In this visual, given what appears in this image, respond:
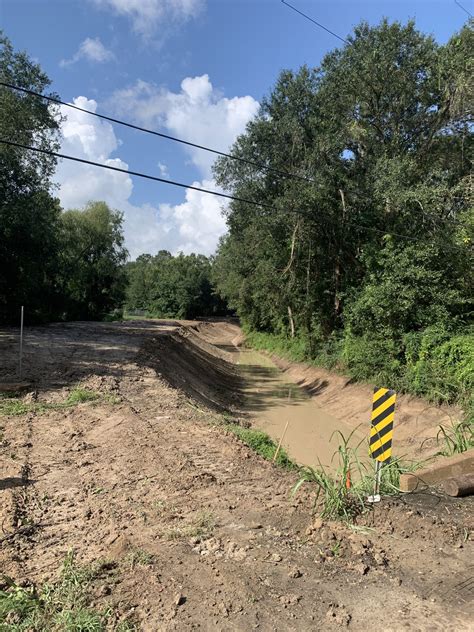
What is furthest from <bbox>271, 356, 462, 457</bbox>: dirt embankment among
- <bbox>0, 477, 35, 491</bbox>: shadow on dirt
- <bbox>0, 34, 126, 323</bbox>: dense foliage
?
<bbox>0, 34, 126, 323</bbox>: dense foliage

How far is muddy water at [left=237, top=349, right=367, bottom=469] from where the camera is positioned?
44.6 ft

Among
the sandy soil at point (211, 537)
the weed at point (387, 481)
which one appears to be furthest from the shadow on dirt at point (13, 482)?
the weed at point (387, 481)

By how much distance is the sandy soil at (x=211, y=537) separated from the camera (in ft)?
12.3

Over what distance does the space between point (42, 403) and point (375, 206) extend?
16370mm

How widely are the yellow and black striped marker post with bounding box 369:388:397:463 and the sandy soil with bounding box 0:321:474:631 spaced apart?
0.66 m

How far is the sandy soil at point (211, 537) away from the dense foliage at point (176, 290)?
5637cm

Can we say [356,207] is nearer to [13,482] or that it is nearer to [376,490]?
[376,490]

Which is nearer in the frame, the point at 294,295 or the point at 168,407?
the point at 168,407

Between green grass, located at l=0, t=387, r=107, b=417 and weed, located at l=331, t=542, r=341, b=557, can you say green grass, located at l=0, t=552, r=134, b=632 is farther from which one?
green grass, located at l=0, t=387, r=107, b=417

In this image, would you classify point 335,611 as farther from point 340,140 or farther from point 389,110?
point 389,110

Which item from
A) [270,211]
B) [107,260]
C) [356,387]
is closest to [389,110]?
[270,211]

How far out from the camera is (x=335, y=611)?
3730 millimetres

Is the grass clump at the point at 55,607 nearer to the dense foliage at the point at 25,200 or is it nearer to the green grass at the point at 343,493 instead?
the green grass at the point at 343,493

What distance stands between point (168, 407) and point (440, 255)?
13.1 meters
